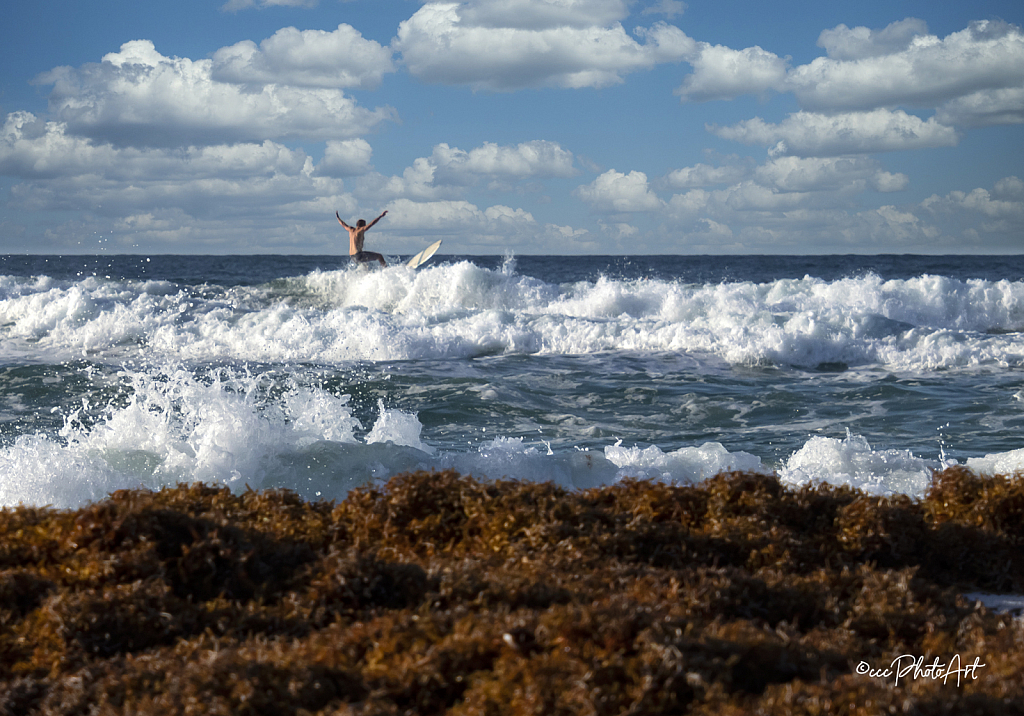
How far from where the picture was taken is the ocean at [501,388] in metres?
5.69

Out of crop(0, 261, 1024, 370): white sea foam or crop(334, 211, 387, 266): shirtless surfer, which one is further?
crop(334, 211, 387, 266): shirtless surfer

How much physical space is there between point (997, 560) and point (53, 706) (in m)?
3.56

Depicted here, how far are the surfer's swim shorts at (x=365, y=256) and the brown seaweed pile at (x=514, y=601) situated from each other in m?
22.4

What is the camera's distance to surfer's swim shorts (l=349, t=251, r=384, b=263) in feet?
83.3

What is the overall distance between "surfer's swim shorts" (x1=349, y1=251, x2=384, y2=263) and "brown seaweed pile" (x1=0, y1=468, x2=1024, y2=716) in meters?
22.4

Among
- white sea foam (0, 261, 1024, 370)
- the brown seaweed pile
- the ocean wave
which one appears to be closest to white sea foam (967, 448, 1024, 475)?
the ocean wave

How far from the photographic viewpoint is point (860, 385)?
40.3 feet

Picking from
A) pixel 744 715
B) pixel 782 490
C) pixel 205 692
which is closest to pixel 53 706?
pixel 205 692

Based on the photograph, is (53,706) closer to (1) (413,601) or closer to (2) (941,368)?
(1) (413,601)

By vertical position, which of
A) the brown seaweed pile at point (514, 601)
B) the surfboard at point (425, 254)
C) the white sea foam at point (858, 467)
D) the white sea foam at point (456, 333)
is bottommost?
the white sea foam at point (858, 467)

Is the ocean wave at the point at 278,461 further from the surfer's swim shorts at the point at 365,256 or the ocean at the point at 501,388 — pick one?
the surfer's swim shorts at the point at 365,256

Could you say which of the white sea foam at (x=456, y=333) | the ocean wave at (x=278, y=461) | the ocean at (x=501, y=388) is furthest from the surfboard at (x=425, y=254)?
the ocean wave at (x=278, y=461)

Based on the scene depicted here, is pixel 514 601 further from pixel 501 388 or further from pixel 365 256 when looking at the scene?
pixel 365 256

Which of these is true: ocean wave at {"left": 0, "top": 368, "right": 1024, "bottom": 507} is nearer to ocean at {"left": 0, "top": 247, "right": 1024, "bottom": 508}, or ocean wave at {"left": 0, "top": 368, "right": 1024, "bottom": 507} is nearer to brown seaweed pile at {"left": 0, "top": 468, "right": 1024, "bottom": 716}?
ocean at {"left": 0, "top": 247, "right": 1024, "bottom": 508}
